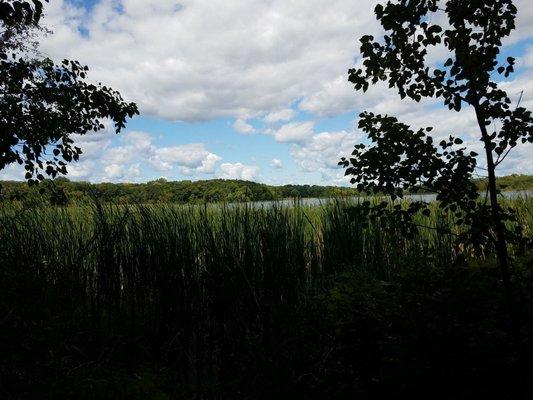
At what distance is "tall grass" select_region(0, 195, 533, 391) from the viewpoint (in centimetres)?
341

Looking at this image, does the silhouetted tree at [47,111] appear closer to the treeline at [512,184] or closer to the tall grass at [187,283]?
the tall grass at [187,283]

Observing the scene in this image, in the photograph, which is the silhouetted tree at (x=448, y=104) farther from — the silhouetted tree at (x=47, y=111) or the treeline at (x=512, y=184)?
the silhouetted tree at (x=47, y=111)

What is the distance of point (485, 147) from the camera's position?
7.57 ft

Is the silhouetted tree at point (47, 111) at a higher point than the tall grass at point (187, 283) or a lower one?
higher

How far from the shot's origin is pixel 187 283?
157 inches

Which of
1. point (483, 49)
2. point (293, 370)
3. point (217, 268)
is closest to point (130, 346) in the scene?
point (217, 268)

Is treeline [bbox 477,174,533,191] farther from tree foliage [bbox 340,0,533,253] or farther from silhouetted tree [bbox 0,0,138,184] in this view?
silhouetted tree [bbox 0,0,138,184]

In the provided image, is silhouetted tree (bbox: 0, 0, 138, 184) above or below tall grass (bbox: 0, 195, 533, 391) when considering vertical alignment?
above

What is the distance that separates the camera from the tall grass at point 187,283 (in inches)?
134

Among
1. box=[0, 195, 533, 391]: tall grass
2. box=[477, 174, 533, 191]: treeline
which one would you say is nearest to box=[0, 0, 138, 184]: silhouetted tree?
box=[0, 195, 533, 391]: tall grass

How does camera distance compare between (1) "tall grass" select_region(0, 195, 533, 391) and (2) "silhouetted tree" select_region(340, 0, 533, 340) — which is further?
(1) "tall grass" select_region(0, 195, 533, 391)

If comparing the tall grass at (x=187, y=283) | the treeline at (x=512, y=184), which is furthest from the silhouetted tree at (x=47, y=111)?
the treeline at (x=512, y=184)

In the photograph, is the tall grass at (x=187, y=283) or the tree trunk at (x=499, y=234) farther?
the tall grass at (x=187, y=283)

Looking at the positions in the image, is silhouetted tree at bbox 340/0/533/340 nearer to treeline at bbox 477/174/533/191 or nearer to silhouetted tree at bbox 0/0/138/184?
treeline at bbox 477/174/533/191
